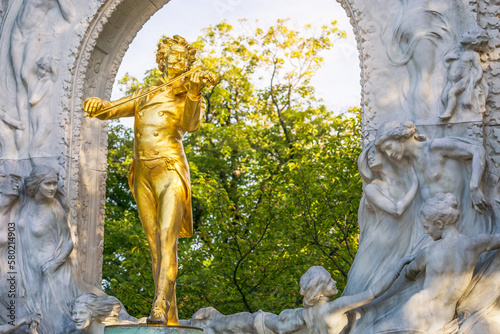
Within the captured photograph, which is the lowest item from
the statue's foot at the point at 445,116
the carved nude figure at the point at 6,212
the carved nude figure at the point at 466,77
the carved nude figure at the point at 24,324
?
the carved nude figure at the point at 24,324

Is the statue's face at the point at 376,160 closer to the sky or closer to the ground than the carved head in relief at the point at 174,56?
closer to the ground

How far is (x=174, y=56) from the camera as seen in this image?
7.84 metres

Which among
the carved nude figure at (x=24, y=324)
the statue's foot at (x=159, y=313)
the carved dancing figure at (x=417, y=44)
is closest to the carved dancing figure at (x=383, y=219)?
the carved dancing figure at (x=417, y=44)

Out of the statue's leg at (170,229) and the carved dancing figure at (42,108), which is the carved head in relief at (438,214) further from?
the carved dancing figure at (42,108)

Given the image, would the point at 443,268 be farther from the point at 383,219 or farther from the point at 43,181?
the point at 43,181

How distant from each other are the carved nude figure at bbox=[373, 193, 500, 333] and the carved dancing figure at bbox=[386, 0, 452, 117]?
1.25 metres

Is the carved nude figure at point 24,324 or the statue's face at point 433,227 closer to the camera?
the statue's face at point 433,227

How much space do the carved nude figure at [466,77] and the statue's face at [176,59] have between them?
249cm

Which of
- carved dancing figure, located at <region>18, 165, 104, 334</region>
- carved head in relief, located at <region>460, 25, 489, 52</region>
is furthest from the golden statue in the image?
carved head in relief, located at <region>460, 25, 489, 52</region>

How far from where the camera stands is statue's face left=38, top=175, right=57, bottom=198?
8.17 m

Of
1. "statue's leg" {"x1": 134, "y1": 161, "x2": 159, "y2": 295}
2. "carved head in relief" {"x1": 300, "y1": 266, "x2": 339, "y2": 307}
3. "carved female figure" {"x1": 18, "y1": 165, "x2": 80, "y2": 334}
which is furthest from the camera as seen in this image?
"carved female figure" {"x1": 18, "y1": 165, "x2": 80, "y2": 334}

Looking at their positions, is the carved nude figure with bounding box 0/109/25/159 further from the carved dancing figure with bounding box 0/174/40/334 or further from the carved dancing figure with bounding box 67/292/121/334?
the carved dancing figure with bounding box 67/292/121/334

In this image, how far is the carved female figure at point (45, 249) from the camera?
26.6 feet

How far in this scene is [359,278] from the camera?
6879mm
